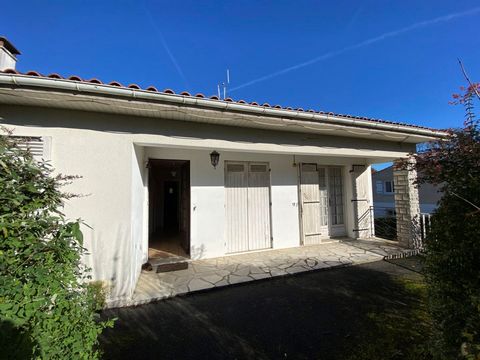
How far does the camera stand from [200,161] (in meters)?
6.16

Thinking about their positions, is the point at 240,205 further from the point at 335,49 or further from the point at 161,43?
the point at 335,49

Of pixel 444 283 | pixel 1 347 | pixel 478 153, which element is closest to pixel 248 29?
pixel 478 153

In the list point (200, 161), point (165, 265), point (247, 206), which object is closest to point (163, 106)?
point (200, 161)

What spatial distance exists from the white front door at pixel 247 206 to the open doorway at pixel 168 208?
124cm

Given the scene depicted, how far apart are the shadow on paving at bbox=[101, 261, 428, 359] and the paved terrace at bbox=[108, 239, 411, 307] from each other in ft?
0.61

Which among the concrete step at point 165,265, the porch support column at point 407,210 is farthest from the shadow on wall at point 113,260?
the porch support column at point 407,210

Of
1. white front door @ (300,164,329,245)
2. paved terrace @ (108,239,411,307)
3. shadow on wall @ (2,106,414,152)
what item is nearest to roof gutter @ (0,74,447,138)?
shadow on wall @ (2,106,414,152)

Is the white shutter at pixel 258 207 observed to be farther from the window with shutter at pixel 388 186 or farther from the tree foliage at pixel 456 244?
the window with shutter at pixel 388 186

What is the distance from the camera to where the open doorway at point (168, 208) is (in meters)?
6.33

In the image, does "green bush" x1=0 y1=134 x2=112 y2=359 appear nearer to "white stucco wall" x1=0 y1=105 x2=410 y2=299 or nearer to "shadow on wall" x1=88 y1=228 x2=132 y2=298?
"white stucco wall" x1=0 y1=105 x2=410 y2=299

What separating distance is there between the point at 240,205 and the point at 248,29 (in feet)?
19.8

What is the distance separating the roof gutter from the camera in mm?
3045

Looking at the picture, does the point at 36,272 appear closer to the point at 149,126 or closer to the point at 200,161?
the point at 149,126

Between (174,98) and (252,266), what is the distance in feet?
13.6
